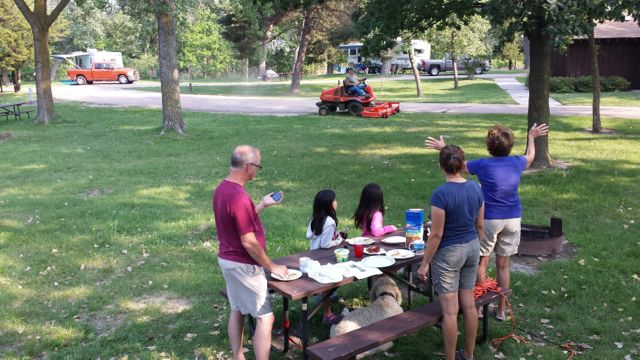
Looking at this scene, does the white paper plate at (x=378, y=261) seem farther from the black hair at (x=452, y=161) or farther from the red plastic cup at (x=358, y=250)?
the black hair at (x=452, y=161)

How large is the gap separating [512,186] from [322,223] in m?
1.66

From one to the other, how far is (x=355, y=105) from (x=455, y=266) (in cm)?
1570

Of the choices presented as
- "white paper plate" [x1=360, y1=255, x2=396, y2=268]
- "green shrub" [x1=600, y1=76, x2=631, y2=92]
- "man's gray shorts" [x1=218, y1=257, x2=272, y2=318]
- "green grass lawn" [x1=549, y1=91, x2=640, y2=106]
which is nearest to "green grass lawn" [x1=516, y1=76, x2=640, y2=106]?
"green grass lawn" [x1=549, y1=91, x2=640, y2=106]

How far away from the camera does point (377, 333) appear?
410 cm

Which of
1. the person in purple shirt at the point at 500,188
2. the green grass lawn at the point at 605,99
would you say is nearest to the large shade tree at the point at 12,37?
the green grass lawn at the point at 605,99

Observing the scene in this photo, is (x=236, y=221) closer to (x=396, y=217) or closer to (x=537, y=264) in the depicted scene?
(x=537, y=264)

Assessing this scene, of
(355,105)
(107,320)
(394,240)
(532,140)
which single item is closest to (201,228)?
(107,320)

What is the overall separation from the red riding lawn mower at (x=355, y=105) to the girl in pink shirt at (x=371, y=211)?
13678 millimetres

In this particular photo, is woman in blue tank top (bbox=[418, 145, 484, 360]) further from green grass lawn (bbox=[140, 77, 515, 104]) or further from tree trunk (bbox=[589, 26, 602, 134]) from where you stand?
green grass lawn (bbox=[140, 77, 515, 104])

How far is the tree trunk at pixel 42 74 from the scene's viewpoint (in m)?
19.5

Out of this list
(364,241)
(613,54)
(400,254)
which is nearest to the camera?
(400,254)

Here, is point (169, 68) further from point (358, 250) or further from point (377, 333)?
point (377, 333)

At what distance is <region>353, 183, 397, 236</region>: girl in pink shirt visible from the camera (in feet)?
17.1

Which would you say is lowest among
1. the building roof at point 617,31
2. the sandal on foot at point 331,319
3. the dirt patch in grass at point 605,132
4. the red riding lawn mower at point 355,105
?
the sandal on foot at point 331,319
